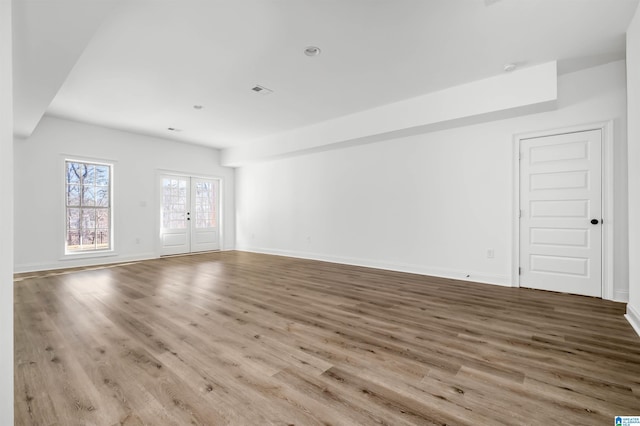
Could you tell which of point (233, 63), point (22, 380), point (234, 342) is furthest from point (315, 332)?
point (233, 63)

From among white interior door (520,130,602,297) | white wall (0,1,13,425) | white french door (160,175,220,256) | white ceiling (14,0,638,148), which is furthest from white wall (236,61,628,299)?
white wall (0,1,13,425)

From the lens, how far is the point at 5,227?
3.95ft

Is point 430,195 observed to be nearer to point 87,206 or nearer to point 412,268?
point 412,268

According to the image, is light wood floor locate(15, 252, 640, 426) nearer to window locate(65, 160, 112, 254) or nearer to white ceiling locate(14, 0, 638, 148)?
window locate(65, 160, 112, 254)

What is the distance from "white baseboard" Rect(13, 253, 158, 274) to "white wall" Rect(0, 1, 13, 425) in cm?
565

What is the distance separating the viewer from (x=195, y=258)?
700 cm

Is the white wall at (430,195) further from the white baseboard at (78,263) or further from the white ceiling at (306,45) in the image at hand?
the white baseboard at (78,263)

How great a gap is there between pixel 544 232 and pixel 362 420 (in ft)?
13.1

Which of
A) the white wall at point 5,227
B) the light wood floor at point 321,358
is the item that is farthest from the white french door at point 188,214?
the white wall at point 5,227

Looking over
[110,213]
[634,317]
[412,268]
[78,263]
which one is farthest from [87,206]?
[634,317]

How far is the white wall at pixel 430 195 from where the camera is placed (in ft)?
12.3

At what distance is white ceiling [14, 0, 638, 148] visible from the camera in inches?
103

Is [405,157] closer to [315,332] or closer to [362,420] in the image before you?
[315,332]

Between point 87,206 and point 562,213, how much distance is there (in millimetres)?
8535
